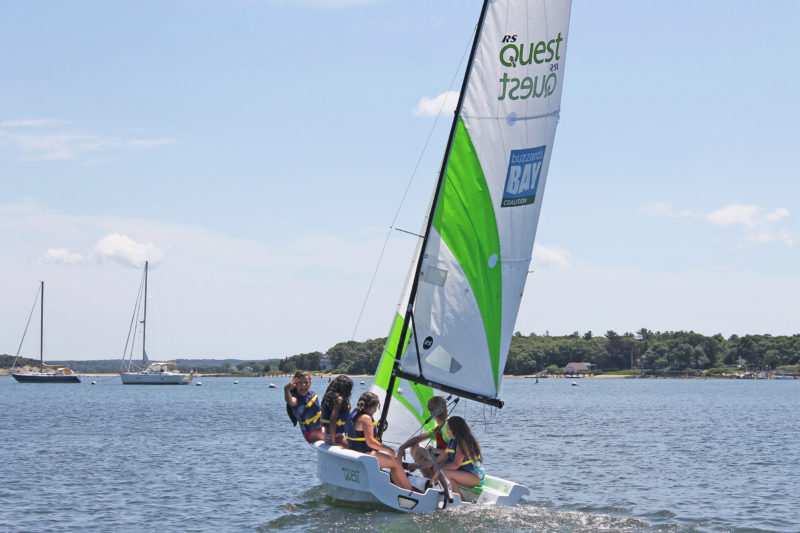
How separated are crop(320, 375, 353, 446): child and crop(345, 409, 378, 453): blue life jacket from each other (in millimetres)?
343

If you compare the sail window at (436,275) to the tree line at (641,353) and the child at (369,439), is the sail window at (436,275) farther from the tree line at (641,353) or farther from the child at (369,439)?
the tree line at (641,353)

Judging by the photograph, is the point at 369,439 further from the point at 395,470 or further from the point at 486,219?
the point at 486,219

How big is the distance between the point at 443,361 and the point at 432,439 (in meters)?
1.24

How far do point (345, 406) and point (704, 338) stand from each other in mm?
172749

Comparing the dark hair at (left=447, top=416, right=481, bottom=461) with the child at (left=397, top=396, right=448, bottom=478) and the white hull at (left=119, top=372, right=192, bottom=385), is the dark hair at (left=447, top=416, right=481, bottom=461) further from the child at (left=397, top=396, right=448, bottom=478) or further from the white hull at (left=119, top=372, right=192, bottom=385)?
the white hull at (left=119, top=372, right=192, bottom=385)

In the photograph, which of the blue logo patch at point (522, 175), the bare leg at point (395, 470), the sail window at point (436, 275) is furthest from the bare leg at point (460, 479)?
the blue logo patch at point (522, 175)

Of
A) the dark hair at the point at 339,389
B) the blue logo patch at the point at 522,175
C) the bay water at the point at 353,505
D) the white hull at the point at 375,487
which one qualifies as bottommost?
the bay water at the point at 353,505

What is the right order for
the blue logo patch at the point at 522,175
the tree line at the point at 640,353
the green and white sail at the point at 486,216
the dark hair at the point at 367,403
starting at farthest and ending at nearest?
the tree line at the point at 640,353
the blue logo patch at the point at 522,175
the green and white sail at the point at 486,216
the dark hair at the point at 367,403

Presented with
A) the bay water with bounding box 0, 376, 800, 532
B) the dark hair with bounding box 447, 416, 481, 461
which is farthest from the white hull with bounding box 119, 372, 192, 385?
the dark hair with bounding box 447, 416, 481, 461

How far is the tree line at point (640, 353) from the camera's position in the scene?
167 meters

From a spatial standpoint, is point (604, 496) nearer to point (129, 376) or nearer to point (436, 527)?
point (436, 527)

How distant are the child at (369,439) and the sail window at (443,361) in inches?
44.4

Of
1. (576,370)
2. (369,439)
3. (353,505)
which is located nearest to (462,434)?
(369,439)

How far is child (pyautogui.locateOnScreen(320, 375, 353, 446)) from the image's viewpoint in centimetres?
1390
